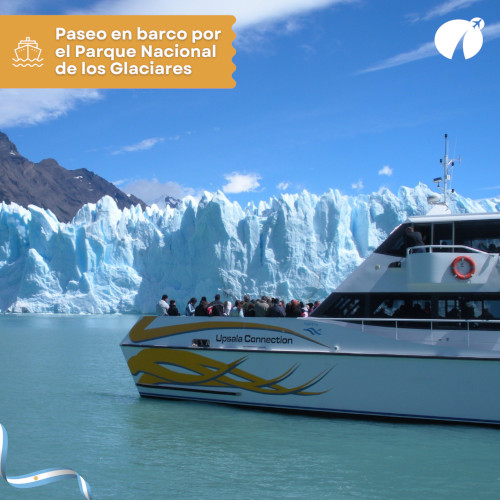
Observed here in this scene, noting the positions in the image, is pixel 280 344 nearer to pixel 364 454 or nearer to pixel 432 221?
pixel 364 454

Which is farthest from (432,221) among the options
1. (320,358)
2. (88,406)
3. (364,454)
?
(88,406)

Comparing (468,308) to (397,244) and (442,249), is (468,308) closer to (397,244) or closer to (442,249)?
(442,249)

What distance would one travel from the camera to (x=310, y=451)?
22.2 feet

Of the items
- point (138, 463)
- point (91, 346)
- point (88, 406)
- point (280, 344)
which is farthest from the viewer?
point (91, 346)

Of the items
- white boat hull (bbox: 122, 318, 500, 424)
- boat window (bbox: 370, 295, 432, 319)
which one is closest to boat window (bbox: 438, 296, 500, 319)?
boat window (bbox: 370, 295, 432, 319)

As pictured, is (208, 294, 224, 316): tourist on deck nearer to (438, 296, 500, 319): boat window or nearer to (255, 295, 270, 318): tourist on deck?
(255, 295, 270, 318): tourist on deck

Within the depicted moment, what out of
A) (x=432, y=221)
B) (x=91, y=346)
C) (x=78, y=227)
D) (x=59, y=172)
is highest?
(x=59, y=172)

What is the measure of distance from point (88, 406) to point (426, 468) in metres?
5.39

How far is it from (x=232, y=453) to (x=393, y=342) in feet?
8.21

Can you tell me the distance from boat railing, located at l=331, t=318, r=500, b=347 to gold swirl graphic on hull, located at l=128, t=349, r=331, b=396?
3.09 ft

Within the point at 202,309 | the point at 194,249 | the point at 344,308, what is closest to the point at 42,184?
the point at 194,249

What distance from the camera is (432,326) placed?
7875mm

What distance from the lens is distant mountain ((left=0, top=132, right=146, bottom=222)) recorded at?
155m

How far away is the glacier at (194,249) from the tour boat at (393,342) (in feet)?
65.0
